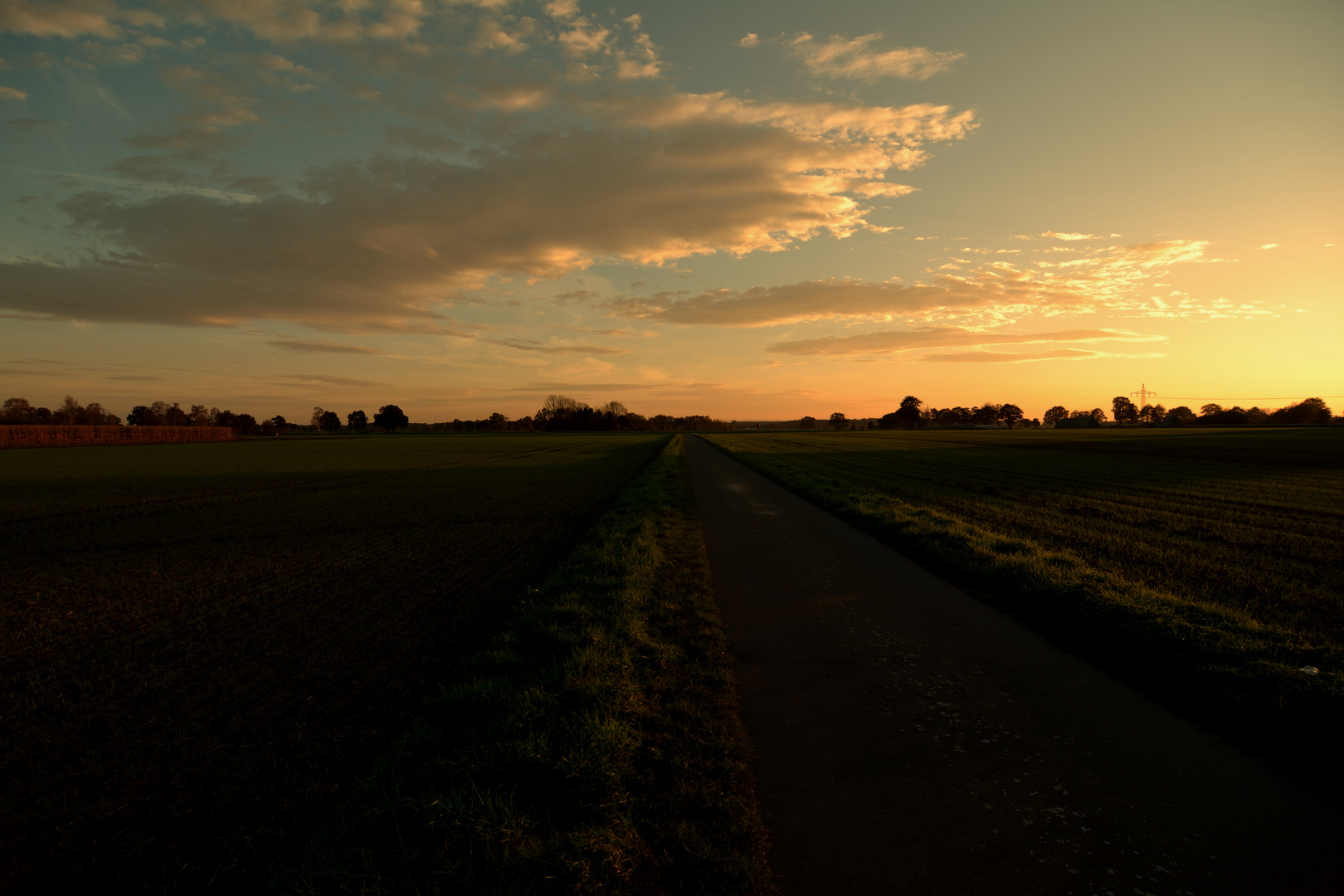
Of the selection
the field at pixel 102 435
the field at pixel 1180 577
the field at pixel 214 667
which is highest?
the field at pixel 102 435

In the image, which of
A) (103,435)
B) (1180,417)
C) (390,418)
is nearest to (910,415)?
(1180,417)

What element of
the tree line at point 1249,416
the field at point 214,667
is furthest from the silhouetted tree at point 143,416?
the tree line at point 1249,416

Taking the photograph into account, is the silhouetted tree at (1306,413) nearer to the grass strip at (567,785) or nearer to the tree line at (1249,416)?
the tree line at (1249,416)

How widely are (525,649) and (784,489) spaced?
1797 centimetres

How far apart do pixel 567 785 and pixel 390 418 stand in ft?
675

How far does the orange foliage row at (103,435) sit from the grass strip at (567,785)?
121405mm

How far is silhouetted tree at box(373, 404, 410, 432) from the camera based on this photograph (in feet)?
611

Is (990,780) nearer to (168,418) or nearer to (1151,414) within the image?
(168,418)

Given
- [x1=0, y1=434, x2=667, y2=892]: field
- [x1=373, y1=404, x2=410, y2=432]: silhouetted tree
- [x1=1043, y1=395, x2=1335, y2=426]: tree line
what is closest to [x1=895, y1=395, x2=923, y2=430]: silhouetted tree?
[x1=1043, y1=395, x2=1335, y2=426]: tree line

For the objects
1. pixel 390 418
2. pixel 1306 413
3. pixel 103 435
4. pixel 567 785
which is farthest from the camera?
pixel 390 418

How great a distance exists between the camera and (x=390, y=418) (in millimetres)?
187000

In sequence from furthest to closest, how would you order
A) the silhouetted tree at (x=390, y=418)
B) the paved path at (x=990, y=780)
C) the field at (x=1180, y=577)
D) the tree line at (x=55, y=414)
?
1. the silhouetted tree at (x=390, y=418)
2. the tree line at (x=55, y=414)
3. the field at (x=1180, y=577)
4. the paved path at (x=990, y=780)

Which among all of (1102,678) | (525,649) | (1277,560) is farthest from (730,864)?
(1277,560)

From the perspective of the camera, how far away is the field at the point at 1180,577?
195 inches
